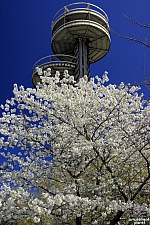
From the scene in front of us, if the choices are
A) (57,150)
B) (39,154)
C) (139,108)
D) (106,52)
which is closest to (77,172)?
(57,150)

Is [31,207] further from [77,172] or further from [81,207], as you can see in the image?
[77,172]

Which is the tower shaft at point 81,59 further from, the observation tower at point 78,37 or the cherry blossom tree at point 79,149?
the cherry blossom tree at point 79,149

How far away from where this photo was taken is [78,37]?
20141 millimetres

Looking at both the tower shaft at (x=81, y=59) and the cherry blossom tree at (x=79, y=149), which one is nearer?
the cherry blossom tree at (x=79, y=149)

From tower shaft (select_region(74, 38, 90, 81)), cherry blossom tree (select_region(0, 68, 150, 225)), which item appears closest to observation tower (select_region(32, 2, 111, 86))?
tower shaft (select_region(74, 38, 90, 81))

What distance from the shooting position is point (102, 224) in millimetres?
6426

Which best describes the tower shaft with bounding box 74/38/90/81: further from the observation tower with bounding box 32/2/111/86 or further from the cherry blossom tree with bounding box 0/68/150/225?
the cherry blossom tree with bounding box 0/68/150/225

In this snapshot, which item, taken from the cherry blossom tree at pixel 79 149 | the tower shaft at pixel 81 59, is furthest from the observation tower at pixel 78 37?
the cherry blossom tree at pixel 79 149

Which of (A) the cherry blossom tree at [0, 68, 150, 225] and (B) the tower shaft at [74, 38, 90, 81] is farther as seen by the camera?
(B) the tower shaft at [74, 38, 90, 81]

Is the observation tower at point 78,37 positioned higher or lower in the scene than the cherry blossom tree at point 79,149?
higher

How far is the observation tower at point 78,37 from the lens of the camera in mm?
18656

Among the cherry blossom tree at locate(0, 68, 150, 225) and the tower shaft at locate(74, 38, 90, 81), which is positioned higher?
the tower shaft at locate(74, 38, 90, 81)

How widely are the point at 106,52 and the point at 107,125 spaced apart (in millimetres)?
16446

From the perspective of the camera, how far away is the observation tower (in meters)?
18.7
